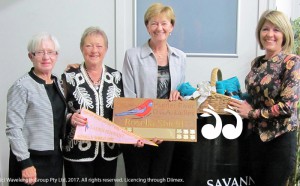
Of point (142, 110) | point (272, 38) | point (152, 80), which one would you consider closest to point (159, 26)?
point (152, 80)

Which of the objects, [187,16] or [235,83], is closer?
[235,83]

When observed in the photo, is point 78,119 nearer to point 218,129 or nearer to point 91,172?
point 91,172

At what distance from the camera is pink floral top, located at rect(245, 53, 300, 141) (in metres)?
1.42

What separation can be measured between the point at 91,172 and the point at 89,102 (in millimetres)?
366

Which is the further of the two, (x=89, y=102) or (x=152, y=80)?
(x=152, y=80)

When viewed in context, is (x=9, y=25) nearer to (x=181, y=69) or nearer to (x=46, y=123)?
(x=46, y=123)

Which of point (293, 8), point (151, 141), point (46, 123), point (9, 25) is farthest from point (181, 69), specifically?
point (9, 25)

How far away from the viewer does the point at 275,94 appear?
147 cm

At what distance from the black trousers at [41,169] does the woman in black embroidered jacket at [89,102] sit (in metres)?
0.09

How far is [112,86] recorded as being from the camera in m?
1.60

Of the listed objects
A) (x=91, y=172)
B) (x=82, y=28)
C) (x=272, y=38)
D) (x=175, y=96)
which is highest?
(x=82, y=28)

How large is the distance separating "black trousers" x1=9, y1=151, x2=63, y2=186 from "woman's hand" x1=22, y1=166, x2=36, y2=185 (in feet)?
0.12

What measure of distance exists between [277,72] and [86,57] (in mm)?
942

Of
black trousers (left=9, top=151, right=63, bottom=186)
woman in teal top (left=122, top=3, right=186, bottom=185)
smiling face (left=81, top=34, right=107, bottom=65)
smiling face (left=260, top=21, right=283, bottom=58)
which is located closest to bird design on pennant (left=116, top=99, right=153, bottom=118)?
woman in teal top (left=122, top=3, right=186, bottom=185)
